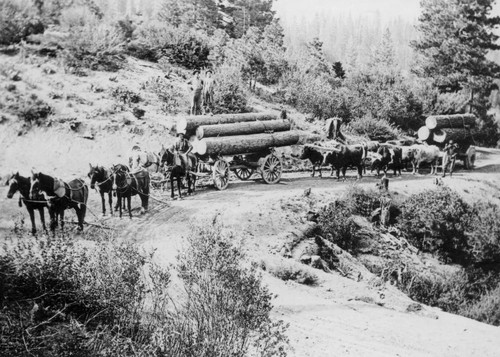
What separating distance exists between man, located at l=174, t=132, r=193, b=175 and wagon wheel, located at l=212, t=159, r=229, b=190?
107cm

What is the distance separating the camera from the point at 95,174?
12.1 meters

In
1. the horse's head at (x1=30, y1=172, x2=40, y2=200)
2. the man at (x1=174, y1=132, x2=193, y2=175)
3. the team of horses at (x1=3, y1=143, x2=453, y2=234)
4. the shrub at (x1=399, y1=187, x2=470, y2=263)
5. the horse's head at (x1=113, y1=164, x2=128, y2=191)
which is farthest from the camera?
the shrub at (x1=399, y1=187, x2=470, y2=263)

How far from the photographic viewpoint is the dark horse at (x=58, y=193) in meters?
9.80

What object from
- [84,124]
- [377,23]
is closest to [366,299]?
[84,124]

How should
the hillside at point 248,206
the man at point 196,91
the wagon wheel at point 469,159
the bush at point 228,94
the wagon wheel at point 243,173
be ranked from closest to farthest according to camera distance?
1. the hillside at point 248,206
2. the wagon wheel at point 243,173
3. the man at point 196,91
4. the bush at point 228,94
5. the wagon wheel at point 469,159

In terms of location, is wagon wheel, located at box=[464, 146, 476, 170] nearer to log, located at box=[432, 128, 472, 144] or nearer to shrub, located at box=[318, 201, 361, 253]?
log, located at box=[432, 128, 472, 144]

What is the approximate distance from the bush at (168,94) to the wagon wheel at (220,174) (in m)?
7.39

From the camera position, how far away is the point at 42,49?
2092 centimetres

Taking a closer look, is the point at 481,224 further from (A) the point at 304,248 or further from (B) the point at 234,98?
(B) the point at 234,98

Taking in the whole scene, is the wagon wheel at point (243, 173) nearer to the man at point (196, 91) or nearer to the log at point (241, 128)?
the log at point (241, 128)

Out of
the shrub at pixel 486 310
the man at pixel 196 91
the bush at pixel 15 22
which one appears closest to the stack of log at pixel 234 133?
the man at pixel 196 91

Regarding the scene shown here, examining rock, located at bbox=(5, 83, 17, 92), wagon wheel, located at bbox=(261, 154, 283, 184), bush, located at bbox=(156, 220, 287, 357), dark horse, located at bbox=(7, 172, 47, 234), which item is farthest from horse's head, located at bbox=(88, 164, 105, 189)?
bush, located at bbox=(156, 220, 287, 357)

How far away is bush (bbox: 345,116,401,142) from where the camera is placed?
2753 centimetres

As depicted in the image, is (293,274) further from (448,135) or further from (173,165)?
(448,135)
